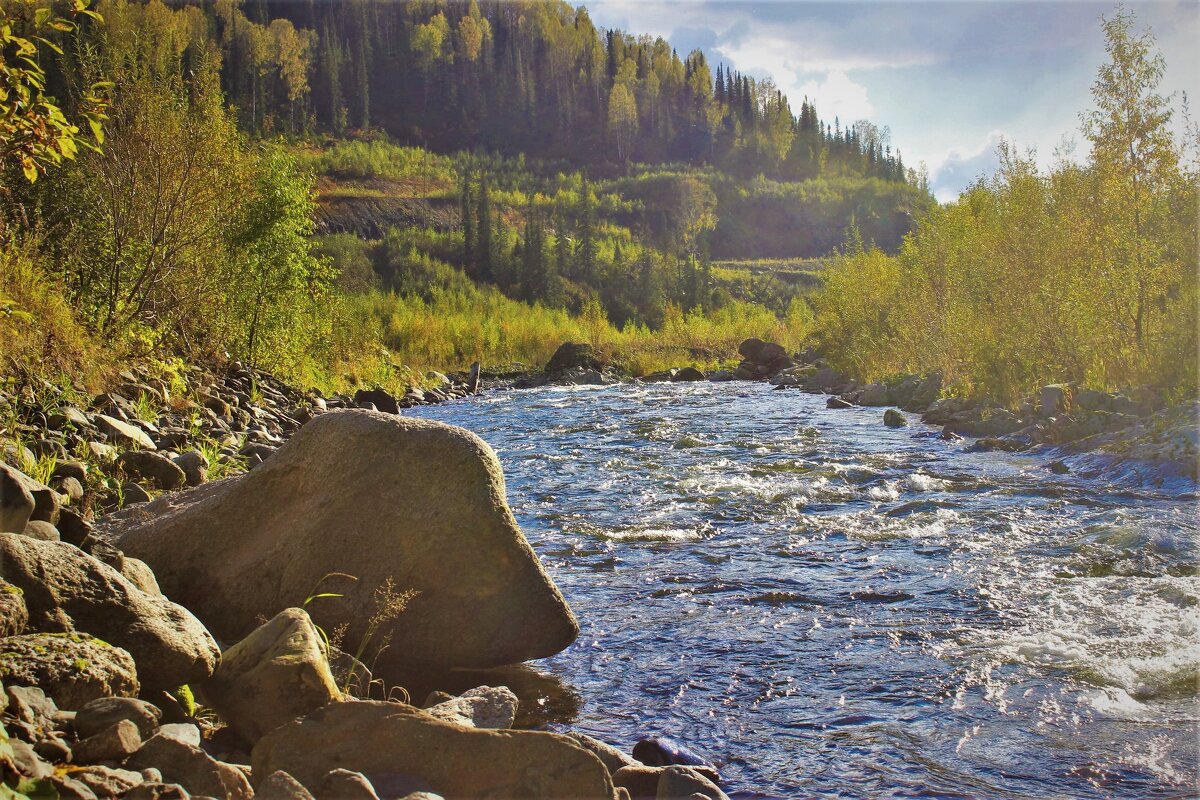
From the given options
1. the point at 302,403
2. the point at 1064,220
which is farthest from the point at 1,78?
the point at 1064,220

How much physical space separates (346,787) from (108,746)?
82 centimetres

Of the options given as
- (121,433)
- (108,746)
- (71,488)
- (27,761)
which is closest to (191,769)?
(108,746)

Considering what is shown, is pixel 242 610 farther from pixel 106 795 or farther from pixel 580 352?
pixel 580 352

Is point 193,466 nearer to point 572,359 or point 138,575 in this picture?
point 138,575

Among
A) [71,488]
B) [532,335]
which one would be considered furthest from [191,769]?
[532,335]

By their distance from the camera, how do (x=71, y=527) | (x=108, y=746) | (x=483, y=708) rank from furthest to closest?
(x=71, y=527) → (x=483, y=708) → (x=108, y=746)

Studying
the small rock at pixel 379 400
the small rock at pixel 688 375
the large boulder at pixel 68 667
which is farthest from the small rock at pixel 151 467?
the small rock at pixel 688 375

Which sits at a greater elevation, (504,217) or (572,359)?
(504,217)

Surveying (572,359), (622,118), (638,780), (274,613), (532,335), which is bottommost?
(638,780)

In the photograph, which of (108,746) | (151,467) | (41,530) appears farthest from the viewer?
(151,467)

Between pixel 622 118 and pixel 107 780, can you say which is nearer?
pixel 107 780

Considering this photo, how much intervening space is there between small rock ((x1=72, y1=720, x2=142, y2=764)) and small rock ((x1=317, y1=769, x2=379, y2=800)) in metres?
0.69

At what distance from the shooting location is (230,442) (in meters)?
11.2

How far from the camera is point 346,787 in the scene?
2971mm
